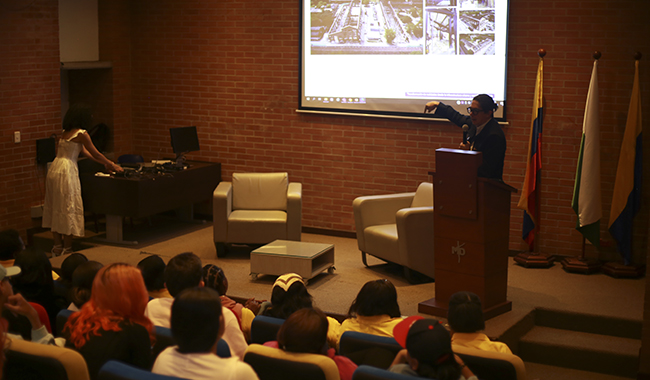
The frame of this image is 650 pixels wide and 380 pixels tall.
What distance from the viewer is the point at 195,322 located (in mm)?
2061

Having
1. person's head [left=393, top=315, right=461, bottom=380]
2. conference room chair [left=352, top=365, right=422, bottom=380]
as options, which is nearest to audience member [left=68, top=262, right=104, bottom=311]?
conference room chair [left=352, top=365, right=422, bottom=380]

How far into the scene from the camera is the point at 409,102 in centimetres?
648

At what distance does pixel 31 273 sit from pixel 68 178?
3.09 metres

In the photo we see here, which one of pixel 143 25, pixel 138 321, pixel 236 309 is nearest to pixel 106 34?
pixel 143 25

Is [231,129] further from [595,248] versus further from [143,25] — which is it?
[595,248]

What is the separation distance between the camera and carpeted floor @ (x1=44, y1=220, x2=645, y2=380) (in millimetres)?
4711

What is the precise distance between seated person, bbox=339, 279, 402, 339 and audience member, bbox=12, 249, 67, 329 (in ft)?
5.08

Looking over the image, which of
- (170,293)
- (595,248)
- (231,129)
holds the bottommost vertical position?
(595,248)

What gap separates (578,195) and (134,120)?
5.14 m

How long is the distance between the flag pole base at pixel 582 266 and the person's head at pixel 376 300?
10.4 feet

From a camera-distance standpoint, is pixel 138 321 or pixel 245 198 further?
pixel 245 198

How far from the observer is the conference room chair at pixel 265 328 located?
288cm

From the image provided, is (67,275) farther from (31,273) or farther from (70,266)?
(31,273)

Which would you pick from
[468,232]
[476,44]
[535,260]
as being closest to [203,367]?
[468,232]
